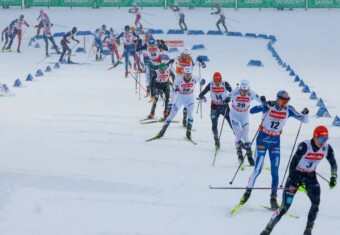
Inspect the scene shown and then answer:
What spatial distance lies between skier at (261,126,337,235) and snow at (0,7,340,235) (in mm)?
653

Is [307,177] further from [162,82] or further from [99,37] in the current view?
[99,37]

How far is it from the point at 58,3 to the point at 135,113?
90.7 feet

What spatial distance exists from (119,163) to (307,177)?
5216mm

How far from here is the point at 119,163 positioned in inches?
519

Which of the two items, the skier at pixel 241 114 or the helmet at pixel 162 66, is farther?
the helmet at pixel 162 66

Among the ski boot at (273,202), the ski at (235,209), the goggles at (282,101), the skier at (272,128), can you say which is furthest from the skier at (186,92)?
the ski boot at (273,202)

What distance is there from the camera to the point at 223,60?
1212 inches

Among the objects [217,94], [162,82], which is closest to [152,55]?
[162,82]

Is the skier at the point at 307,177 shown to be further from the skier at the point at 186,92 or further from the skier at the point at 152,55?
the skier at the point at 152,55

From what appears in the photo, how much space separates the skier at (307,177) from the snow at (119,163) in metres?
0.65

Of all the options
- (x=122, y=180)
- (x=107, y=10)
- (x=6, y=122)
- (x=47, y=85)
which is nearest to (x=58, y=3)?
(x=107, y=10)

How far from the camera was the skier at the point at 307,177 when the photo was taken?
29.5 ft

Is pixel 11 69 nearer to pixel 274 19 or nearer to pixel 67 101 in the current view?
pixel 67 101

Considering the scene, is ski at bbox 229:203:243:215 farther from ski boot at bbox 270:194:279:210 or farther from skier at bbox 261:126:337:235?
skier at bbox 261:126:337:235
